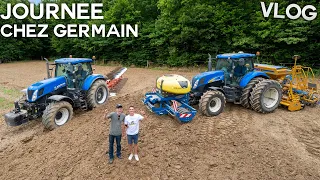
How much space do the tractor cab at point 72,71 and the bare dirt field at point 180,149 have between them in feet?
4.42

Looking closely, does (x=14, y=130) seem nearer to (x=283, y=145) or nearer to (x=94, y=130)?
(x=94, y=130)

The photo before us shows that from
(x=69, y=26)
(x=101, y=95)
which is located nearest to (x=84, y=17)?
(x=69, y=26)

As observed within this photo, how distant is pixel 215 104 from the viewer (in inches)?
325

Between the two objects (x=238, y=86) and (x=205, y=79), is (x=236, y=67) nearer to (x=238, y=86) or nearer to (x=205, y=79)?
(x=238, y=86)

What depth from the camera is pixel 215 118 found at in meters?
7.94

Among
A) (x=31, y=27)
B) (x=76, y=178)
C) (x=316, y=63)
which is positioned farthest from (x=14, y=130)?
(x=31, y=27)

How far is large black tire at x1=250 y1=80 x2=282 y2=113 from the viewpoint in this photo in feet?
26.9

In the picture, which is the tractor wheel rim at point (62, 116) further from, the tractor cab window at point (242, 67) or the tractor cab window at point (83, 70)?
the tractor cab window at point (242, 67)

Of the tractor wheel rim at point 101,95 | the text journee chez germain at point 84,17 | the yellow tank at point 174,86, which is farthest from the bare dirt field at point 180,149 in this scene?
the text journee chez germain at point 84,17

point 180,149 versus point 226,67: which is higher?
point 226,67

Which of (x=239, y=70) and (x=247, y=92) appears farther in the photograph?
(x=239, y=70)

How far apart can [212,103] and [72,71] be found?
5.04 m

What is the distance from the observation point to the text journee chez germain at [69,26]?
24.5 m

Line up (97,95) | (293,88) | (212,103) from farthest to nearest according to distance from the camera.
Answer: (97,95), (293,88), (212,103)
